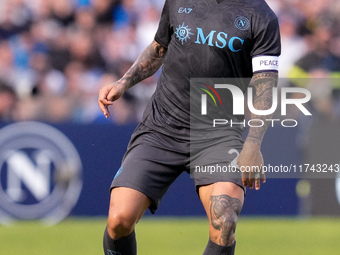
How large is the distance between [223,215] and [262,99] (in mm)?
842

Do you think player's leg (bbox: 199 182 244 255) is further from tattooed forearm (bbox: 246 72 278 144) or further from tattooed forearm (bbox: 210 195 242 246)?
tattooed forearm (bbox: 246 72 278 144)

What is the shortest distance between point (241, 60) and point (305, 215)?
4.88 meters

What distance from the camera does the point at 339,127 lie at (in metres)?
9.84

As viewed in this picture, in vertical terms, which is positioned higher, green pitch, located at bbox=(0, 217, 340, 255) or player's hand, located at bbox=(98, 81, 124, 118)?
player's hand, located at bbox=(98, 81, 124, 118)

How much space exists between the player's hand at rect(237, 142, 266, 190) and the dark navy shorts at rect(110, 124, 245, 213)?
14 cm

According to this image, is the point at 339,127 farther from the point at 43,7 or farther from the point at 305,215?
the point at 43,7

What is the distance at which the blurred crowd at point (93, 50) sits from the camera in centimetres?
1012

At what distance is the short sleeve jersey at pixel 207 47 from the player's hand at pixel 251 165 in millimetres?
545

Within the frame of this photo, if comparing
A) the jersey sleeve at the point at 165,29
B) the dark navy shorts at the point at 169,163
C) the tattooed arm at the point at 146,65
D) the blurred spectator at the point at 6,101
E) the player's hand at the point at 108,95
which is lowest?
the dark navy shorts at the point at 169,163

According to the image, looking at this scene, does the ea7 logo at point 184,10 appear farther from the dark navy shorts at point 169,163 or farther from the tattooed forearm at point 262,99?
the dark navy shorts at point 169,163

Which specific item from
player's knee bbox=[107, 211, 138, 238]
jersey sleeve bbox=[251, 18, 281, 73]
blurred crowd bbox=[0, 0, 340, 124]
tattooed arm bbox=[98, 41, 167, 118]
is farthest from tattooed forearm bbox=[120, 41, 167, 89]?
blurred crowd bbox=[0, 0, 340, 124]

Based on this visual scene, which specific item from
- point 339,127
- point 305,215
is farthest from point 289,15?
point 305,215

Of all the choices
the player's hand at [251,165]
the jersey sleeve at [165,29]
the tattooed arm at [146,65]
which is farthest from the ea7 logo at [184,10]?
the player's hand at [251,165]

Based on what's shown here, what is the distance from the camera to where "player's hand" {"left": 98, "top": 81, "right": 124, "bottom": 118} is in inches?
221
